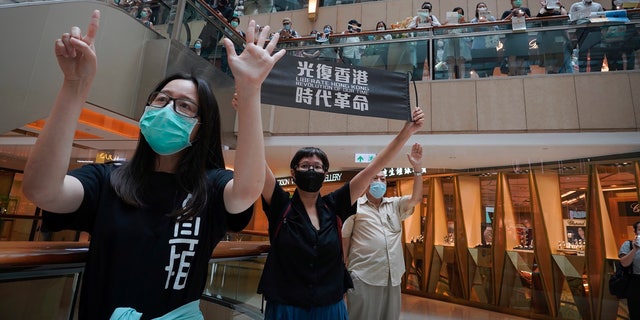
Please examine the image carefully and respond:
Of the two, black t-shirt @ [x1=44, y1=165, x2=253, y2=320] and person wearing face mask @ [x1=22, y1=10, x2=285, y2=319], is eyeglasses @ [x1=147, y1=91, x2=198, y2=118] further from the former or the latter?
black t-shirt @ [x1=44, y1=165, x2=253, y2=320]

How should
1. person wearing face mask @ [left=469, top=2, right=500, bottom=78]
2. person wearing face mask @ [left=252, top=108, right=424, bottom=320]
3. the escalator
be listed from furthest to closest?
person wearing face mask @ [left=469, top=2, right=500, bottom=78] < the escalator < person wearing face mask @ [left=252, top=108, right=424, bottom=320]

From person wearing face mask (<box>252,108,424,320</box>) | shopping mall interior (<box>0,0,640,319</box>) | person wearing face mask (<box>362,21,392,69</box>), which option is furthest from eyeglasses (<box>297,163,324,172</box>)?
person wearing face mask (<box>362,21,392,69</box>)

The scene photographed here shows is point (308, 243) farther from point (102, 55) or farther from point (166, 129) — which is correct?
point (102, 55)

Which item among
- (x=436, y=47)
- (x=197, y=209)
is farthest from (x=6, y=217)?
Result: (x=436, y=47)

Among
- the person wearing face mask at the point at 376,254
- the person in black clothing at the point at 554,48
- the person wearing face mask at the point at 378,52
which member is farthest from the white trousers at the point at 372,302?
the person in black clothing at the point at 554,48

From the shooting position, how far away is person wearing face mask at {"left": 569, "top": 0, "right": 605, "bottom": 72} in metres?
4.76

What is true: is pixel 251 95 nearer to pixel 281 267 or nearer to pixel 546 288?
pixel 281 267

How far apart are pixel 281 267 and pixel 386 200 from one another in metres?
1.46

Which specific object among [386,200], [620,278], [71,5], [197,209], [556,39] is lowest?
[620,278]

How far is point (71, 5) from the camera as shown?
4.13 metres

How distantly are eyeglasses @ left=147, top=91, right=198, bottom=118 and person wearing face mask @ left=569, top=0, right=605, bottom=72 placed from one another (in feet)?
19.0

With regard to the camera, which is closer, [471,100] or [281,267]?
[281,267]

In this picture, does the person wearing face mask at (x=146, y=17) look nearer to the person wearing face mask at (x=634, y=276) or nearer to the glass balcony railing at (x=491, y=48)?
the glass balcony railing at (x=491, y=48)

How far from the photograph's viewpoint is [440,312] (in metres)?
5.20
